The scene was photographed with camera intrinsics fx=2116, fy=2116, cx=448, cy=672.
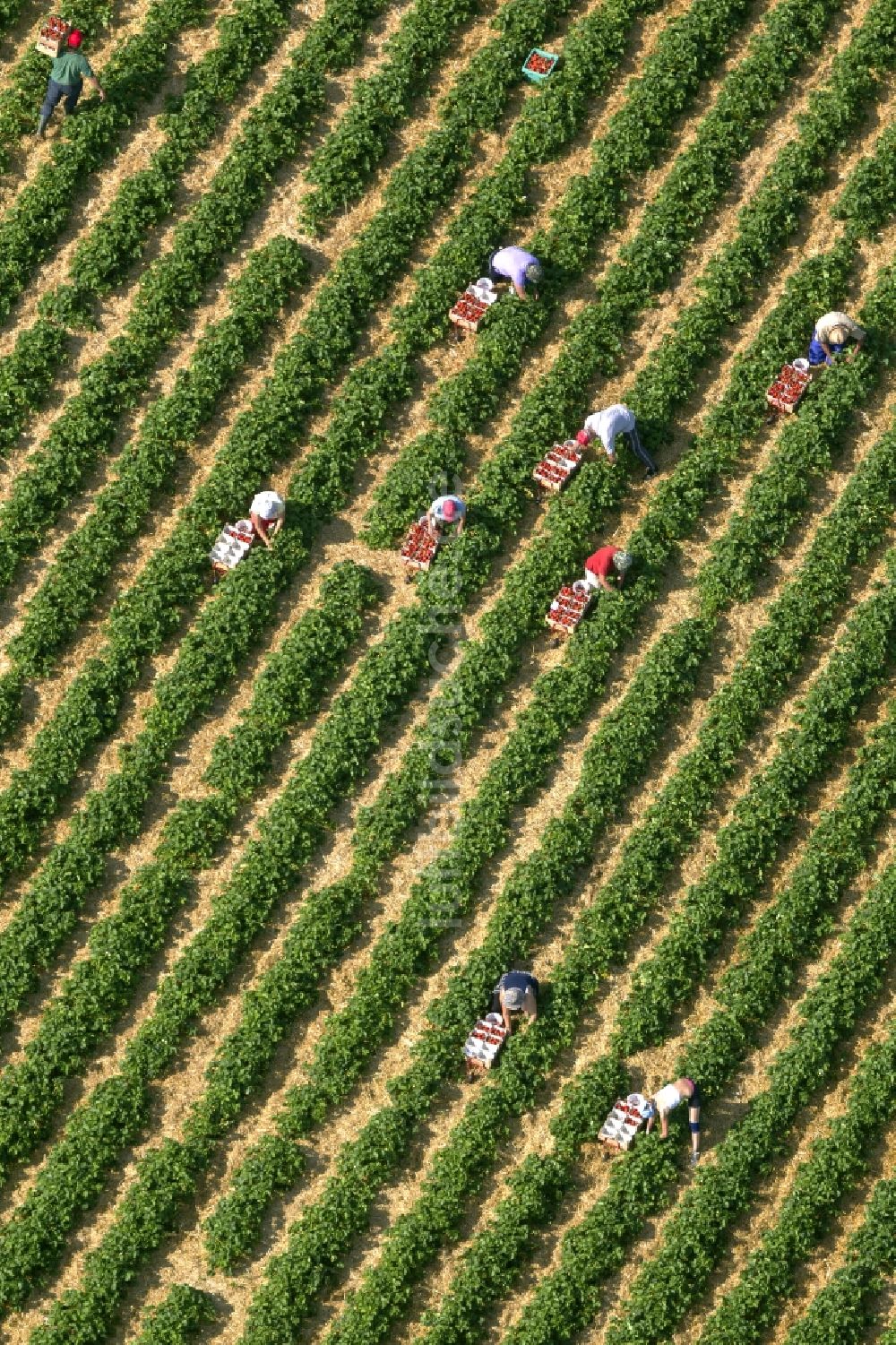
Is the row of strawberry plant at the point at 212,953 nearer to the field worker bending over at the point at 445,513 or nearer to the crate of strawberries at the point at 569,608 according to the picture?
the field worker bending over at the point at 445,513

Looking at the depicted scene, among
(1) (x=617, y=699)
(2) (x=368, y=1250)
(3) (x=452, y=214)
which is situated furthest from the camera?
(3) (x=452, y=214)

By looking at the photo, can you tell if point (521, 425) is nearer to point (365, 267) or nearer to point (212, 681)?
point (365, 267)

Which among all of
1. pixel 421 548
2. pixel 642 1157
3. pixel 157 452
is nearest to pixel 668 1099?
pixel 642 1157

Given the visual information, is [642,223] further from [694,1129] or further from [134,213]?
[694,1129]

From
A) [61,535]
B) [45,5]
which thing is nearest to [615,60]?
[45,5]

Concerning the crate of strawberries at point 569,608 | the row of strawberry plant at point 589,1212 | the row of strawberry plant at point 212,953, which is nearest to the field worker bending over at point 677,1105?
the row of strawberry plant at point 589,1212

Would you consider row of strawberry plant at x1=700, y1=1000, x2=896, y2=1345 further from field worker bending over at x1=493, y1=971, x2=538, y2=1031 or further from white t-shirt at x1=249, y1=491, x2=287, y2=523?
white t-shirt at x1=249, y1=491, x2=287, y2=523

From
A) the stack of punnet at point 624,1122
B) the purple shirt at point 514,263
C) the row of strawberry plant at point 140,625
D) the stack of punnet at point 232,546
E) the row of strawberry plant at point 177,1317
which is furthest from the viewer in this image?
the purple shirt at point 514,263
